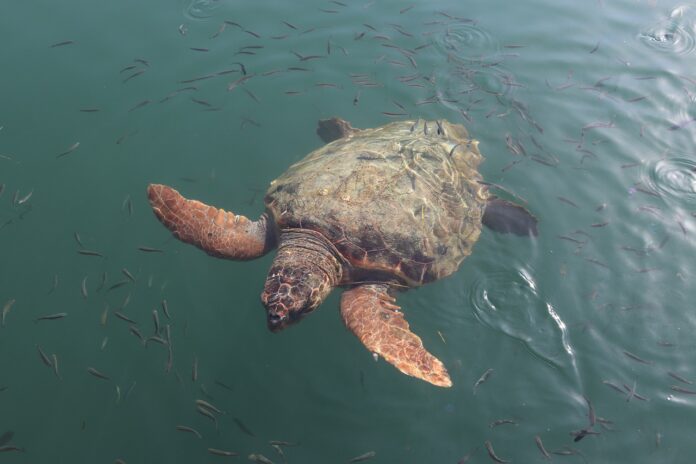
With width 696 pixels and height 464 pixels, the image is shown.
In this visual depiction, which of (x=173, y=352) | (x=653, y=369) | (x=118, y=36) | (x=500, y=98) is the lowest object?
(x=173, y=352)

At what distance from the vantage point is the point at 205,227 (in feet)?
16.3

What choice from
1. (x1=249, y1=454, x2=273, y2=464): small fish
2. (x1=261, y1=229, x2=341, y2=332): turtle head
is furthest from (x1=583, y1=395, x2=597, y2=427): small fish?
(x1=249, y1=454, x2=273, y2=464): small fish

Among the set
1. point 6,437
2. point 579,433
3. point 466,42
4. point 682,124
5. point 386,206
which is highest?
point 466,42

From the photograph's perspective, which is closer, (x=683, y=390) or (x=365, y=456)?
(x=365, y=456)

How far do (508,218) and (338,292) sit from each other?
2.25 m

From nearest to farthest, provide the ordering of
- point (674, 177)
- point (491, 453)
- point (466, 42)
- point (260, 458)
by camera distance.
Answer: point (260, 458)
point (491, 453)
point (674, 177)
point (466, 42)

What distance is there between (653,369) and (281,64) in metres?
6.73

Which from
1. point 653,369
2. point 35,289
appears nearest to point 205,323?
point 35,289

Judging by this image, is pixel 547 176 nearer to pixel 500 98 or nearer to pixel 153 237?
pixel 500 98

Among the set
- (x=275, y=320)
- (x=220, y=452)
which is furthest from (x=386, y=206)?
(x=220, y=452)

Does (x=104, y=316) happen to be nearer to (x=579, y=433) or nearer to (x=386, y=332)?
(x=386, y=332)

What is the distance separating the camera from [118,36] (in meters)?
8.34

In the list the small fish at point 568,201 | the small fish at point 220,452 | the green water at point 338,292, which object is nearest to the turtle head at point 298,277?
the green water at point 338,292

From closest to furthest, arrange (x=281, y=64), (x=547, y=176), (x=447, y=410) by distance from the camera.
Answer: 1. (x=447, y=410)
2. (x=547, y=176)
3. (x=281, y=64)
